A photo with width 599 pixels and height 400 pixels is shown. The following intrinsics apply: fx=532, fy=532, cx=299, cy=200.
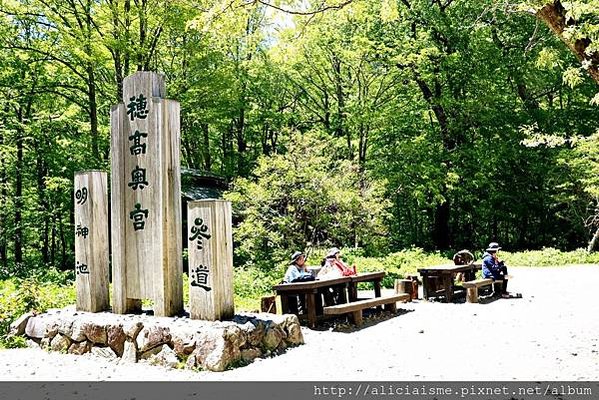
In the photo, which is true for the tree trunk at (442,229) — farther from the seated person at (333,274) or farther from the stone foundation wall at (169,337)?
the stone foundation wall at (169,337)

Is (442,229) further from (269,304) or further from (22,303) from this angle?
(22,303)

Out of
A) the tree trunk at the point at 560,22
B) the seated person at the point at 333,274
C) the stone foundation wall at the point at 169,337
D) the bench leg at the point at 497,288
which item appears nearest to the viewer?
the tree trunk at the point at 560,22

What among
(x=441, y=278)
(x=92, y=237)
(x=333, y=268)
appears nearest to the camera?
(x=92, y=237)

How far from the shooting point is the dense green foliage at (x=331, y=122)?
49.8 ft

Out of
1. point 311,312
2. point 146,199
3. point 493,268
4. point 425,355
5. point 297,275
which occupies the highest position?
point 146,199

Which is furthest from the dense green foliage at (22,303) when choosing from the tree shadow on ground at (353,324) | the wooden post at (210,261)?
the tree shadow on ground at (353,324)

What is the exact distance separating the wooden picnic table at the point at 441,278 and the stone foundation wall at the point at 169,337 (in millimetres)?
4491

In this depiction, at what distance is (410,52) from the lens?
21.7 m

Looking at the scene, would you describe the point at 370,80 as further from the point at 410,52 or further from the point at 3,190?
the point at 3,190

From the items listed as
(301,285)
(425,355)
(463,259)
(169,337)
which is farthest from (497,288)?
(169,337)

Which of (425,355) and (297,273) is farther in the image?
(297,273)

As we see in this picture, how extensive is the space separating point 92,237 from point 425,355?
515 cm

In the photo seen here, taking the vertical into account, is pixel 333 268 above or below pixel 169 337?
above

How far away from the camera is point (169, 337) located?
6590 millimetres
